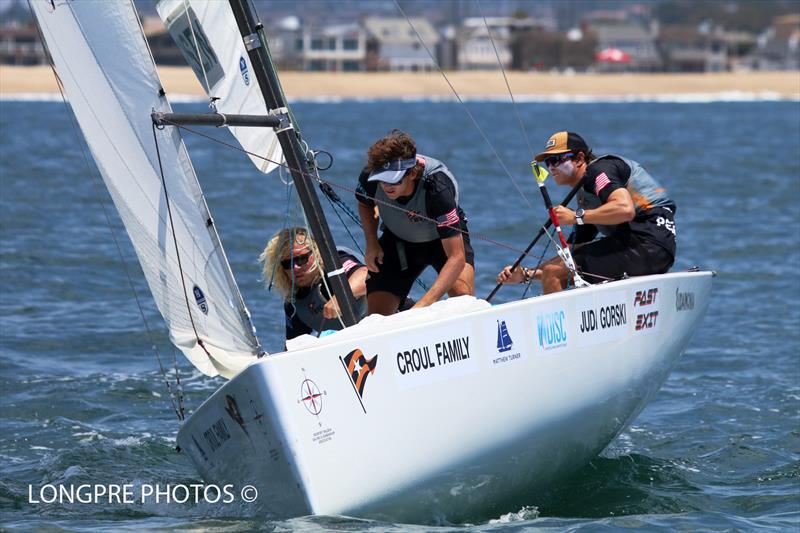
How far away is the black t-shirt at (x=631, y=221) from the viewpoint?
6094mm

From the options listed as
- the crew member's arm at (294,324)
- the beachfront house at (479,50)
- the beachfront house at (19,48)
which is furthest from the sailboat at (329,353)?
the beachfront house at (479,50)

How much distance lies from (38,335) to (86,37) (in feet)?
15.9

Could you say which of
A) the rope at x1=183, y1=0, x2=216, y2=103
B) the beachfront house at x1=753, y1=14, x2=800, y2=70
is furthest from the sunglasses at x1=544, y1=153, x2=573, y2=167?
the beachfront house at x1=753, y1=14, x2=800, y2=70

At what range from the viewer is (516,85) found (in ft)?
298

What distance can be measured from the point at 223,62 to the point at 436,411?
1.99 metres

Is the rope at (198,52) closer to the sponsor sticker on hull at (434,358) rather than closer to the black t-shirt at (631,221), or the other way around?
the sponsor sticker on hull at (434,358)

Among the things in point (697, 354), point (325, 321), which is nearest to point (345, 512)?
point (325, 321)

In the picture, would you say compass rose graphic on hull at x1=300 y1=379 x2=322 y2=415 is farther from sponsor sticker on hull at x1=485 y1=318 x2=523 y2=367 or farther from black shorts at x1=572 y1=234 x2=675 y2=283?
black shorts at x1=572 y1=234 x2=675 y2=283

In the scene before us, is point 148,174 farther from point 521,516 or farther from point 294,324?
point 521,516

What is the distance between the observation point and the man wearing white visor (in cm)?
572

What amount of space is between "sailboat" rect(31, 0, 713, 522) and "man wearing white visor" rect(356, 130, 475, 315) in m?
0.38

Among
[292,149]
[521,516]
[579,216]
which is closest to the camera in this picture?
[521,516]

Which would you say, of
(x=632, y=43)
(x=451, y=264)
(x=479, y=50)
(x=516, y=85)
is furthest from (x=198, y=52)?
(x=632, y=43)

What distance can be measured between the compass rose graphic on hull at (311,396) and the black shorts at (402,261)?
1.70 meters
